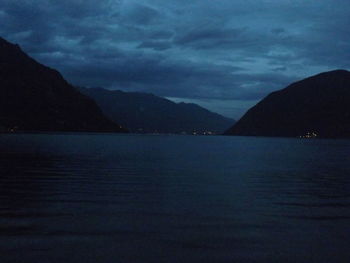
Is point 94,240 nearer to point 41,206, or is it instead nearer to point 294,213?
point 41,206

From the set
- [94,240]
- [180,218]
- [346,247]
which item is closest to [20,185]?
[180,218]

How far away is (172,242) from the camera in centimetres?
1655

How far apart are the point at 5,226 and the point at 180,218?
7.59 metres

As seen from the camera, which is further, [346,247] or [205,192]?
[205,192]

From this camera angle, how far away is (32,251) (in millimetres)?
14844

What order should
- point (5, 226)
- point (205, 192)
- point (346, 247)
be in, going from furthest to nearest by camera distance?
point (205, 192) < point (5, 226) < point (346, 247)

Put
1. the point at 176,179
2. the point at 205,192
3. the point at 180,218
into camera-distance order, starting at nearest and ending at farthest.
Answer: the point at 180,218
the point at 205,192
the point at 176,179

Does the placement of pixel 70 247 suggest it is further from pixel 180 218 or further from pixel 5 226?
pixel 180 218

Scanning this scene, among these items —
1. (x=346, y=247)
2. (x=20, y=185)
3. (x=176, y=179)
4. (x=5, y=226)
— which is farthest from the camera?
(x=176, y=179)

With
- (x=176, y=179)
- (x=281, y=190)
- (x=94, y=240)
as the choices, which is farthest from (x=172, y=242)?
(x=176, y=179)

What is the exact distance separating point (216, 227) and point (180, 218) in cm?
249

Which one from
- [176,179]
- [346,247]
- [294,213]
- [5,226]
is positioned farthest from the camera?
[176,179]

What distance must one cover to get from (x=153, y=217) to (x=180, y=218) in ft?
4.16

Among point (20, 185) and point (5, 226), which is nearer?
point (5, 226)
